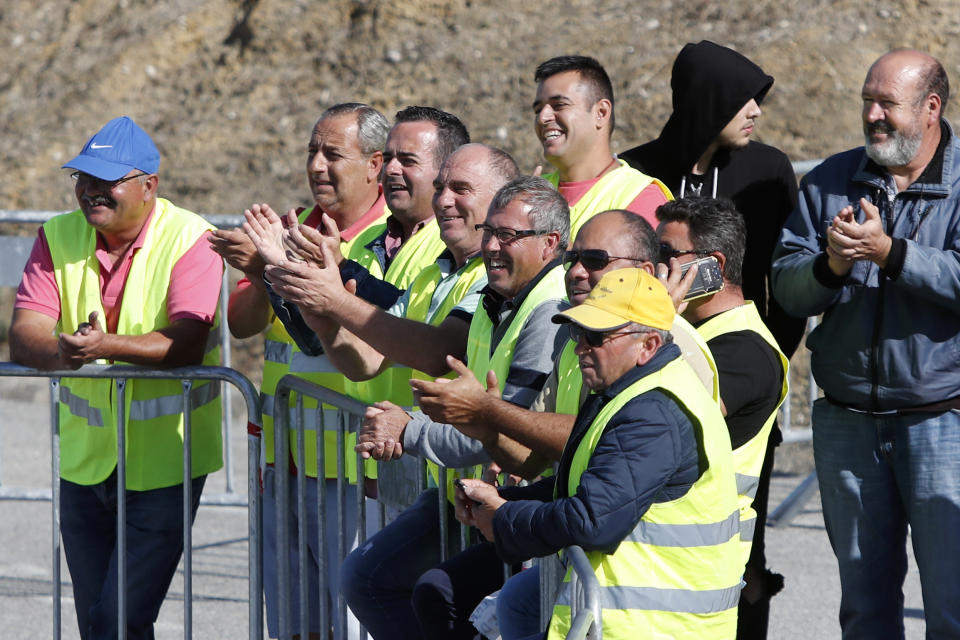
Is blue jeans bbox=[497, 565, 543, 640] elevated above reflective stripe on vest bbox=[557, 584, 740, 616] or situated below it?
below

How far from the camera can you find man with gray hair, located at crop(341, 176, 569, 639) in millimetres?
4102

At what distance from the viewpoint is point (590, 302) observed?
3572 mm

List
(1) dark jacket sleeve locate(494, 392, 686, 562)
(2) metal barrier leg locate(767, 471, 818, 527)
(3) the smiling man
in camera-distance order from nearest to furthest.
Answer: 1. (1) dark jacket sleeve locate(494, 392, 686, 562)
2. (3) the smiling man
3. (2) metal barrier leg locate(767, 471, 818, 527)

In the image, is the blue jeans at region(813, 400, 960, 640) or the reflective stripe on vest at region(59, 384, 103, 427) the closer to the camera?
the blue jeans at region(813, 400, 960, 640)

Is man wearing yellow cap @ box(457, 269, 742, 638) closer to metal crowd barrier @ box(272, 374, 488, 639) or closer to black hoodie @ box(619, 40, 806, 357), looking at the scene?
metal crowd barrier @ box(272, 374, 488, 639)

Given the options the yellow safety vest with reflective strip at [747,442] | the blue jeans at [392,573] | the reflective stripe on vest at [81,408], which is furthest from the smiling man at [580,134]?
the reflective stripe on vest at [81,408]

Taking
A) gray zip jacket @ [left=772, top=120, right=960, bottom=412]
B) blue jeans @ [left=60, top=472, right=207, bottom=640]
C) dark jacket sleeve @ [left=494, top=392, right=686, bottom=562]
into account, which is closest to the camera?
dark jacket sleeve @ [left=494, top=392, right=686, bottom=562]

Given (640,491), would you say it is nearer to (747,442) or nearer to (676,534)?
(676,534)

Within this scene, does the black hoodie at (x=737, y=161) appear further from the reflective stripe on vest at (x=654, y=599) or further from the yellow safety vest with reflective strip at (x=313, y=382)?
the reflective stripe on vest at (x=654, y=599)

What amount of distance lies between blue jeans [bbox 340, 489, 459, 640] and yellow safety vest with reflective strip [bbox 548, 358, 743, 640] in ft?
3.36

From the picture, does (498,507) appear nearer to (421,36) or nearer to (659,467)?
(659,467)

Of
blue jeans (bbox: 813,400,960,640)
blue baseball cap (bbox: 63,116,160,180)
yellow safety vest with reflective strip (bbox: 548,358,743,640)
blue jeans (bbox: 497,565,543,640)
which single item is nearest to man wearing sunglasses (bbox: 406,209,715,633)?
blue jeans (bbox: 497,565,543,640)

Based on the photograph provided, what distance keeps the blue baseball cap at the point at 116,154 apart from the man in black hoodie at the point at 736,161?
2059 millimetres

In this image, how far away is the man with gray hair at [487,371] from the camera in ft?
13.5
